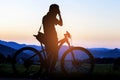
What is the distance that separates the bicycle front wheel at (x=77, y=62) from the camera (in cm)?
1280

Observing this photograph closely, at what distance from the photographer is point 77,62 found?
12898mm

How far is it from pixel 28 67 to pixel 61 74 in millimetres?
1049

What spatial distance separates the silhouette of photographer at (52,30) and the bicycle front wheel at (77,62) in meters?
0.31

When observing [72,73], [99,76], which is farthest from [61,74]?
[99,76]

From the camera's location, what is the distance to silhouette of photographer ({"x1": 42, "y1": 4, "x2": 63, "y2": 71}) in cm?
1287

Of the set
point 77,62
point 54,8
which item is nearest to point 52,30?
point 54,8

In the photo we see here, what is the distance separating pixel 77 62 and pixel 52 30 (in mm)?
1087

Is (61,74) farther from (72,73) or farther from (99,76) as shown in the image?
(99,76)

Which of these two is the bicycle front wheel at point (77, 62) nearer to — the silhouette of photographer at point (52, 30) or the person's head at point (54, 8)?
the silhouette of photographer at point (52, 30)

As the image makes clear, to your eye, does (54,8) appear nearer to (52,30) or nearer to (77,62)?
(52,30)

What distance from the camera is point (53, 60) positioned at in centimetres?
1298

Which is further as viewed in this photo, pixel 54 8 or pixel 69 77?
pixel 54 8

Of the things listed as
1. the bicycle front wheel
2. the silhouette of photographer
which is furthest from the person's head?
the bicycle front wheel

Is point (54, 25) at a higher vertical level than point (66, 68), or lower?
higher
